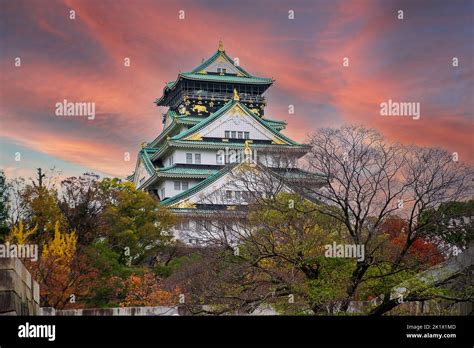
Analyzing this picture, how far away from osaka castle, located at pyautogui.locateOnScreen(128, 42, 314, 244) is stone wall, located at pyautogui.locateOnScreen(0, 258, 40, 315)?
54.4ft

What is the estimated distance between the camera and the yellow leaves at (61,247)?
23925 millimetres

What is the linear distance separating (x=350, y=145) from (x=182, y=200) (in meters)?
13.0

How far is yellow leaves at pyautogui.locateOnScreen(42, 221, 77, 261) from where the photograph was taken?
942 inches

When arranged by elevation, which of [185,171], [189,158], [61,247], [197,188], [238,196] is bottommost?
[61,247]

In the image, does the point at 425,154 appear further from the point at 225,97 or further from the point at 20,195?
the point at 225,97

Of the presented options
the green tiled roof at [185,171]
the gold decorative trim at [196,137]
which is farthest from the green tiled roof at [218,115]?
the green tiled roof at [185,171]

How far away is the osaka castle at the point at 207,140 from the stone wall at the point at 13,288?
16583mm

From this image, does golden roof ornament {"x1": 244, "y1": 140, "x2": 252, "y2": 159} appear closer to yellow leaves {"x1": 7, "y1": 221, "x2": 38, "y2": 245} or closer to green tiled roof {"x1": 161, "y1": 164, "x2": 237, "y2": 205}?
green tiled roof {"x1": 161, "y1": 164, "x2": 237, "y2": 205}

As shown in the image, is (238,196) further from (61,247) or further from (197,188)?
(61,247)

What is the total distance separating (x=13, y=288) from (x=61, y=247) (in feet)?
41.0

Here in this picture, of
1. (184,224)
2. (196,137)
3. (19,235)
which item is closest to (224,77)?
(196,137)

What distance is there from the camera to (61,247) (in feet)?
79.2
